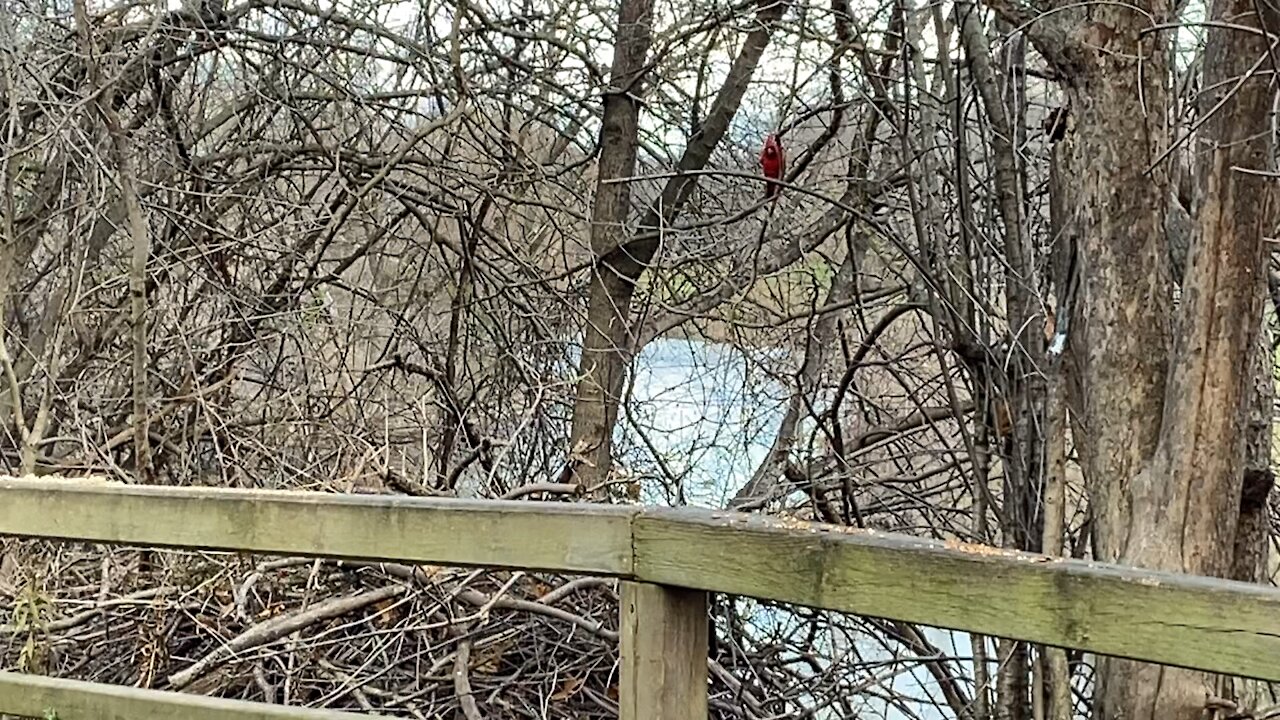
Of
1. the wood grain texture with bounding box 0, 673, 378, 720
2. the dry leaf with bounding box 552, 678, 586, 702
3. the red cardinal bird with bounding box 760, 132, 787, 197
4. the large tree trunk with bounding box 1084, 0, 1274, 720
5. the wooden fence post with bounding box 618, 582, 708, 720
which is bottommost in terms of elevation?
the dry leaf with bounding box 552, 678, 586, 702

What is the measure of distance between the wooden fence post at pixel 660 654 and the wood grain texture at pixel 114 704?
509 millimetres

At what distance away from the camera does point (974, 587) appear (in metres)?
1.59

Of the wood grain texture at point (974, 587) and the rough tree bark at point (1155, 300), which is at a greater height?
the rough tree bark at point (1155, 300)

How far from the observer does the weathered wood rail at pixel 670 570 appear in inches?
58.8

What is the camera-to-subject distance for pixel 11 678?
218 cm

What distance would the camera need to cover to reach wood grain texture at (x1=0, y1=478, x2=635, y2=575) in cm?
183

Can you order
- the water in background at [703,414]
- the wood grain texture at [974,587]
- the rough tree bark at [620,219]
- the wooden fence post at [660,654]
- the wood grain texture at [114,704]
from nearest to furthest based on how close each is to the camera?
the wood grain texture at [974,587] < the wooden fence post at [660,654] < the wood grain texture at [114,704] < the rough tree bark at [620,219] < the water in background at [703,414]

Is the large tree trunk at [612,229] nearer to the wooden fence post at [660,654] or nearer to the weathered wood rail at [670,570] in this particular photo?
the weathered wood rail at [670,570]

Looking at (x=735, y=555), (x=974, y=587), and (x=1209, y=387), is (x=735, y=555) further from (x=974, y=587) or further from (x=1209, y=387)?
(x=1209, y=387)

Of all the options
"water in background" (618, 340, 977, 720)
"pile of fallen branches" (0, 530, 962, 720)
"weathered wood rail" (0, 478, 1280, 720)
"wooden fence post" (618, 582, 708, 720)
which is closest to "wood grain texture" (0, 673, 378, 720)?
"weathered wood rail" (0, 478, 1280, 720)

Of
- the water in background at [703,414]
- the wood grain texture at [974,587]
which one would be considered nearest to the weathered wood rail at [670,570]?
the wood grain texture at [974,587]

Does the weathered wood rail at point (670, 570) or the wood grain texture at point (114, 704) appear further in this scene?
the wood grain texture at point (114, 704)

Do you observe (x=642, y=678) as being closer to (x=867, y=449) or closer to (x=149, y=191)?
(x=867, y=449)

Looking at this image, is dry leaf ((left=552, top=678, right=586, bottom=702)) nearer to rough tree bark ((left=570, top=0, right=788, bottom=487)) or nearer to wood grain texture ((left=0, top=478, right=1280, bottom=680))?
wood grain texture ((left=0, top=478, right=1280, bottom=680))
